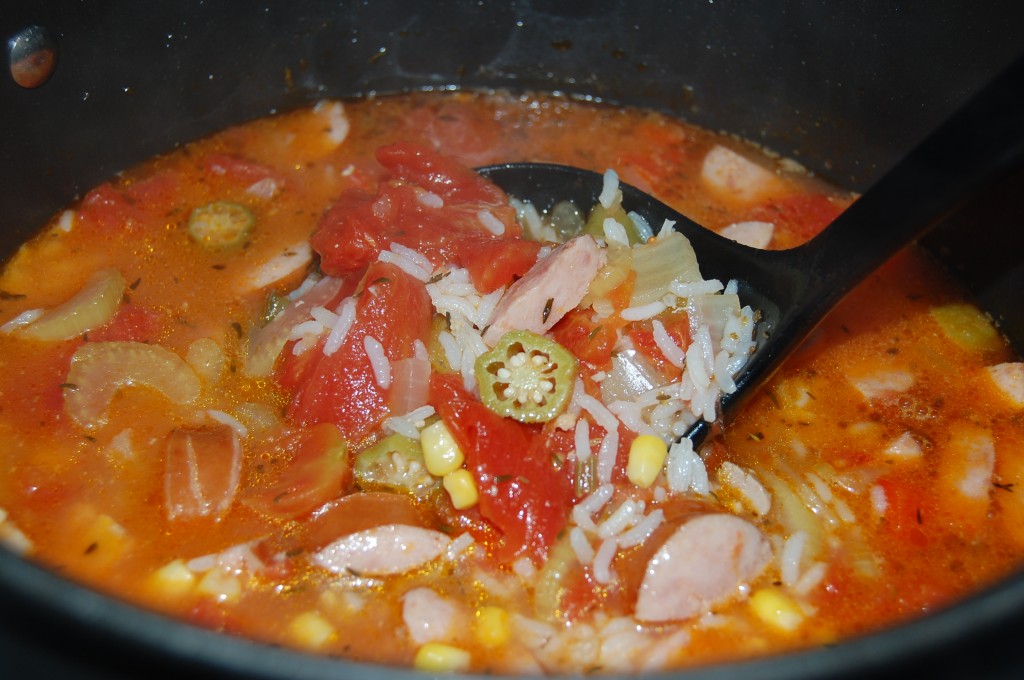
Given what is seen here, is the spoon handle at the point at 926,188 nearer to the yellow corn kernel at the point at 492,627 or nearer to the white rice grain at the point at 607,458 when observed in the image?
the white rice grain at the point at 607,458

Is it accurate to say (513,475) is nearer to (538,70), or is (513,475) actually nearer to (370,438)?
(370,438)

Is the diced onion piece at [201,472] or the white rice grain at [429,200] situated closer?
the diced onion piece at [201,472]

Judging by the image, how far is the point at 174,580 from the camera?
9.81 ft

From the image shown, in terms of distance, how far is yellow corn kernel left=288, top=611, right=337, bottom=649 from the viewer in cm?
288

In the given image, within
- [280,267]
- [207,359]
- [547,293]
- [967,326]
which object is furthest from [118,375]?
[967,326]

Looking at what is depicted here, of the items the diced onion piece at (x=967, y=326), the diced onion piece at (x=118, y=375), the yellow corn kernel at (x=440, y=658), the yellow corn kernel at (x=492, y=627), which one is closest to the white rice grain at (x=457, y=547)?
the yellow corn kernel at (x=492, y=627)

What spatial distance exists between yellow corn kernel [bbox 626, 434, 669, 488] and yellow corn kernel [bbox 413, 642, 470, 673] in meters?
0.86

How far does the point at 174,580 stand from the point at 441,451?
100cm

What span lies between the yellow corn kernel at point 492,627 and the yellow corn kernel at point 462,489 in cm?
38

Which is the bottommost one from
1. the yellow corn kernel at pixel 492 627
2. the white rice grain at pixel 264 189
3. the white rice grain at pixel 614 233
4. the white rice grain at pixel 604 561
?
the yellow corn kernel at pixel 492 627

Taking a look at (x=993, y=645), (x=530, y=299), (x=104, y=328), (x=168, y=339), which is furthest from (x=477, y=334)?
(x=993, y=645)

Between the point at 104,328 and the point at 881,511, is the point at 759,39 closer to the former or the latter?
the point at 881,511

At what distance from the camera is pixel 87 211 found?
13.6 feet

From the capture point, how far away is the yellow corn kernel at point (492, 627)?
2.92 meters
